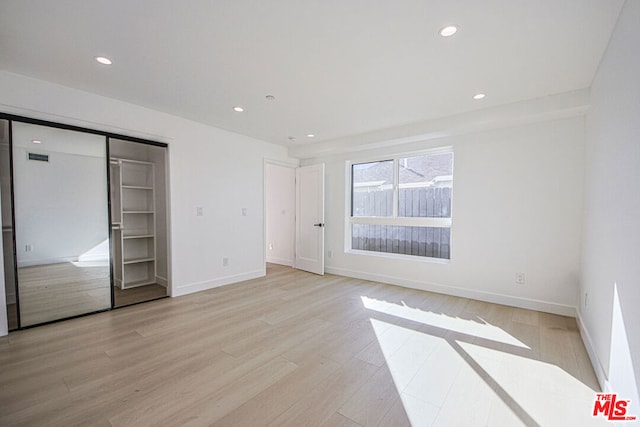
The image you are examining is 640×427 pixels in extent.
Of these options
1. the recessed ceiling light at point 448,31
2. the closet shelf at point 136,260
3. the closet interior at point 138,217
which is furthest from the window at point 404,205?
the closet shelf at point 136,260

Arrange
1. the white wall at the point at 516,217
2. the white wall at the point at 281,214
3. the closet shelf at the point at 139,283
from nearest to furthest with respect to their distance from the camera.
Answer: the white wall at the point at 516,217 → the closet shelf at the point at 139,283 → the white wall at the point at 281,214

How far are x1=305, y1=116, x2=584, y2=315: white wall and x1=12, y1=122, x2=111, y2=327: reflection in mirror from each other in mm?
4208

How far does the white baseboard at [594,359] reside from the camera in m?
1.70

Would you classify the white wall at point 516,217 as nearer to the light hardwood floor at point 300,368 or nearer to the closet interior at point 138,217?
the light hardwood floor at point 300,368

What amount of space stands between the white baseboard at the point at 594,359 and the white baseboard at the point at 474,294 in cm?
34

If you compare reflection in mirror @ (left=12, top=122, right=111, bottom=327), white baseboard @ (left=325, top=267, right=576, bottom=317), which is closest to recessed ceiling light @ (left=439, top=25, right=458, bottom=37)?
white baseboard @ (left=325, top=267, right=576, bottom=317)

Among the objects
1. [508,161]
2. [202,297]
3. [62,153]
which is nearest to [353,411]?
[202,297]

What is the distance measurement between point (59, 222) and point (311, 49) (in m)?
3.26

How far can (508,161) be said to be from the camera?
3.26 m

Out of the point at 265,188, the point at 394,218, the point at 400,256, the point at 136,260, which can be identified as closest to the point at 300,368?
the point at 400,256

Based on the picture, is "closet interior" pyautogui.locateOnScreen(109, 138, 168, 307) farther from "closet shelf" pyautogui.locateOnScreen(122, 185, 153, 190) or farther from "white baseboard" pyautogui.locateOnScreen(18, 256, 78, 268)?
"white baseboard" pyautogui.locateOnScreen(18, 256, 78, 268)

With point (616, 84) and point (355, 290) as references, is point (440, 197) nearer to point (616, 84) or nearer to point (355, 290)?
point (355, 290)

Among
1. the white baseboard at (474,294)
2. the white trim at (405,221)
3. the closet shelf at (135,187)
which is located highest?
the closet shelf at (135,187)
